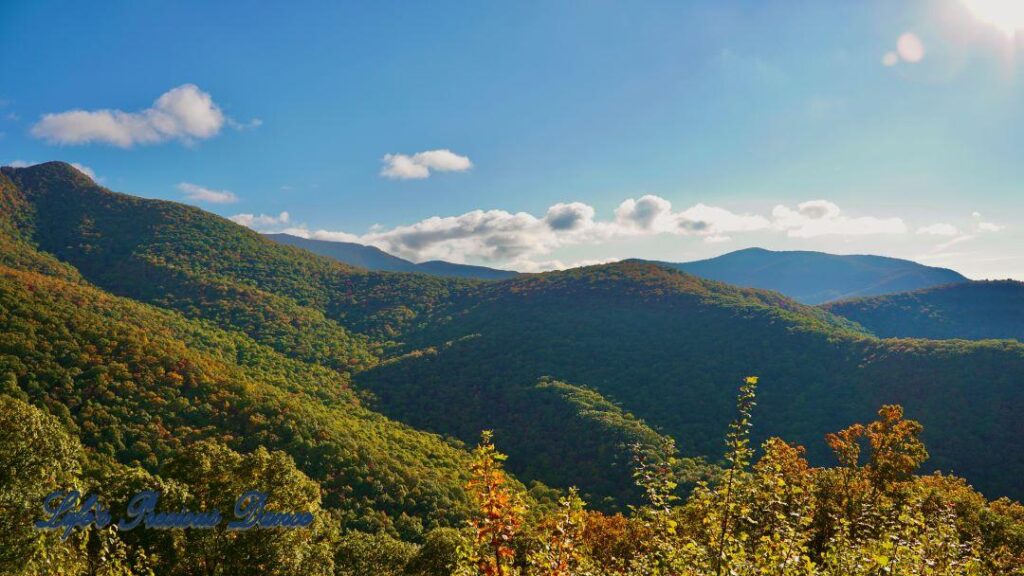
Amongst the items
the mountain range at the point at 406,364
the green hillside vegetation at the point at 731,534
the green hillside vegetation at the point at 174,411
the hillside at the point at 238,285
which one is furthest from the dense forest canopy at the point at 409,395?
the hillside at the point at 238,285

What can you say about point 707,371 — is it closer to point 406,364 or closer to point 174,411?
point 406,364

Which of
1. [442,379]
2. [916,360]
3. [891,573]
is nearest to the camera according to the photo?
[891,573]

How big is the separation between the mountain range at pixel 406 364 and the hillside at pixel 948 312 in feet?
104

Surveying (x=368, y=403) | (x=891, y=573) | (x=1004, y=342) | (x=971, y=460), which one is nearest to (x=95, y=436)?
(x=368, y=403)

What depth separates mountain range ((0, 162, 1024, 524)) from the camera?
49.2 metres

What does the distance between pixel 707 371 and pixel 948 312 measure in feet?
481

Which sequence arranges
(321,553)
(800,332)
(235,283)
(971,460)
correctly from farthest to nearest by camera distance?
(235,283), (800,332), (971,460), (321,553)

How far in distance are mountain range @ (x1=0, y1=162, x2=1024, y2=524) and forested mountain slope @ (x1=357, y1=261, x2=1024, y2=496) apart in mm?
441

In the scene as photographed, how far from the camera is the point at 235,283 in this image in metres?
117

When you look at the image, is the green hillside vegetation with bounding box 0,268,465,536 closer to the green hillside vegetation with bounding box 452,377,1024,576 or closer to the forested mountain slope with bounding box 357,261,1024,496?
the forested mountain slope with bounding box 357,261,1024,496

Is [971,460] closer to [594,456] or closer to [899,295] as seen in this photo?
[594,456]

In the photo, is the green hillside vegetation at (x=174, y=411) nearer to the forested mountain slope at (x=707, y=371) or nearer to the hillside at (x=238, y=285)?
the hillside at (x=238, y=285)

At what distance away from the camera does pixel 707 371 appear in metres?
95.1

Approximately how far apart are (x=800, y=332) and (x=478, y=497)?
378 ft
